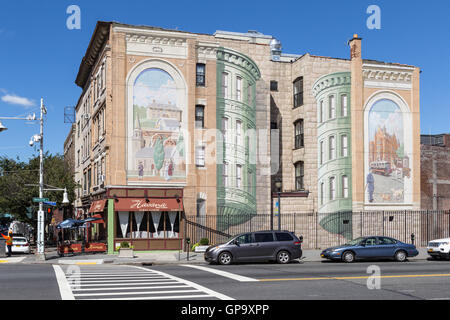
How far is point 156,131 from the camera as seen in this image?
33.7 m

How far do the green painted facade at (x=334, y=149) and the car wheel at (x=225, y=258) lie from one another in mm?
15244

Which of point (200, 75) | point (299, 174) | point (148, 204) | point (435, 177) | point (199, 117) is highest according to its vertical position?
point (200, 75)

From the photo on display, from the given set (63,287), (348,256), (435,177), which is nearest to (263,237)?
(348,256)

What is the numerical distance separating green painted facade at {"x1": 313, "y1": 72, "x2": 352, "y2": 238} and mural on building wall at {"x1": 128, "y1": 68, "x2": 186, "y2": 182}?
11.0 meters

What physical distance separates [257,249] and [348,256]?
4.78 meters

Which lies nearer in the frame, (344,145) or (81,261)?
(81,261)

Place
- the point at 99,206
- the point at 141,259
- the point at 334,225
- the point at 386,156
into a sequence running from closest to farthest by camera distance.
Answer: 1. the point at 141,259
2. the point at 99,206
3. the point at 334,225
4. the point at 386,156

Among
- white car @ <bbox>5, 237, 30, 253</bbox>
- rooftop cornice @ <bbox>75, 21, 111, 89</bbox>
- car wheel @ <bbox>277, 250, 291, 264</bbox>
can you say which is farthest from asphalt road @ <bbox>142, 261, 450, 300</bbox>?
rooftop cornice @ <bbox>75, 21, 111, 89</bbox>

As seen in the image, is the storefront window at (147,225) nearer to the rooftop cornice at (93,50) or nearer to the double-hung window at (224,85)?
the double-hung window at (224,85)

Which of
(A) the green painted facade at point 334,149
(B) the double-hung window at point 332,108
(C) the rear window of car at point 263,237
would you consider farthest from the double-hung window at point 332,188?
(C) the rear window of car at point 263,237

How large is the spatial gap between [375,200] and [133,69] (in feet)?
65.7

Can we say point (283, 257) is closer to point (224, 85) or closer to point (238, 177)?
point (238, 177)

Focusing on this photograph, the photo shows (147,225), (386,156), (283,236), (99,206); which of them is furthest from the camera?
(386,156)
